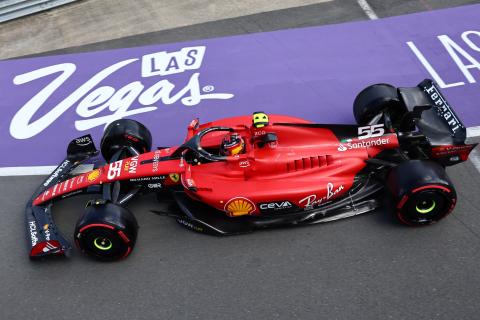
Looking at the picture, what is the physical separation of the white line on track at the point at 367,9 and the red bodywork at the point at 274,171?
192 inches

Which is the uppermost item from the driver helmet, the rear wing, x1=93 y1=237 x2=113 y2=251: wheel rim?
the driver helmet

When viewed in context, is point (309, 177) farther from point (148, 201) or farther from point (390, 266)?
point (148, 201)

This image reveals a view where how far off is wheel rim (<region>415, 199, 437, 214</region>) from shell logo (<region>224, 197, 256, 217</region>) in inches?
78.8

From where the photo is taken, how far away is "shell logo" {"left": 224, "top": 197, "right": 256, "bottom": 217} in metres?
6.16

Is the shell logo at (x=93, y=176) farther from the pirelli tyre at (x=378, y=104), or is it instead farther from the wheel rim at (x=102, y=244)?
the pirelli tyre at (x=378, y=104)

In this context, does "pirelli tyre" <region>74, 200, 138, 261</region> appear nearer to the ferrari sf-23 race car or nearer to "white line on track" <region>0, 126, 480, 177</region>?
the ferrari sf-23 race car

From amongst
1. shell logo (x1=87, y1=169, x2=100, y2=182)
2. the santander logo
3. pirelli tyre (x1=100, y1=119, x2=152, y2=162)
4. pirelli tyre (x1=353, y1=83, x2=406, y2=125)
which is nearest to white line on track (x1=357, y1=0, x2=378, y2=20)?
the santander logo

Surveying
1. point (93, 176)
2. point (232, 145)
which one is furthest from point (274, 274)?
point (93, 176)

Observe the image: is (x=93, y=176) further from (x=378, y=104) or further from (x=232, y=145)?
(x=378, y=104)

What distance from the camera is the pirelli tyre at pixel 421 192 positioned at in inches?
229

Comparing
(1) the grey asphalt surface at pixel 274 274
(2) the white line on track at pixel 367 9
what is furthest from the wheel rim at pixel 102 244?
(2) the white line on track at pixel 367 9

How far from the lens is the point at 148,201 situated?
7160mm

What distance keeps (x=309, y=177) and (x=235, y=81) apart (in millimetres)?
3473

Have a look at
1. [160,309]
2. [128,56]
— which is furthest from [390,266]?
[128,56]
